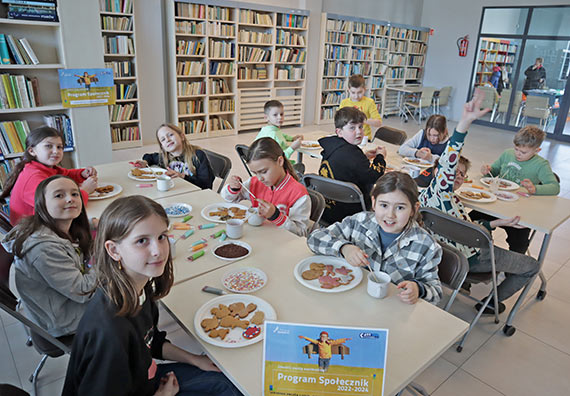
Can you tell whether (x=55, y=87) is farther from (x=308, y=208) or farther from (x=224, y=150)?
(x=308, y=208)

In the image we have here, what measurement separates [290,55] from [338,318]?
7319mm

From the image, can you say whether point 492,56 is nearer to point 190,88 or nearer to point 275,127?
point 190,88

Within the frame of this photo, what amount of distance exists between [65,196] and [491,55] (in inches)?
421

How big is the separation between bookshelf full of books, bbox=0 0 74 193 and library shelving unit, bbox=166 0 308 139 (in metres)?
2.56

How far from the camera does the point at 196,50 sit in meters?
6.61

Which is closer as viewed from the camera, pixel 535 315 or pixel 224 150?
pixel 535 315

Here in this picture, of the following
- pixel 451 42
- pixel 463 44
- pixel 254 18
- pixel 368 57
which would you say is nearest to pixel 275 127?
pixel 254 18

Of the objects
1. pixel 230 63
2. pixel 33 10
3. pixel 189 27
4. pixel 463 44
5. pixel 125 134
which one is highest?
pixel 463 44

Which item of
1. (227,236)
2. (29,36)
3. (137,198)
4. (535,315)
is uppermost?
(29,36)

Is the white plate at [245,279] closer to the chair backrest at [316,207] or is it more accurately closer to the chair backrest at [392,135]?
the chair backrest at [316,207]

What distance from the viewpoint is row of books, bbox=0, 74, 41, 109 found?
3.66m

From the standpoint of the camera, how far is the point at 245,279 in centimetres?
155

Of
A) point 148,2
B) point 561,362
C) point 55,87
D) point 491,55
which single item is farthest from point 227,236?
point 491,55

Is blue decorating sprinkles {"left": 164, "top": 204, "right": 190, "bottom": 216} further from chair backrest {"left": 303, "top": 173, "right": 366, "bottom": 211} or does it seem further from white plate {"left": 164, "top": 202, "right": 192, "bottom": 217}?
chair backrest {"left": 303, "top": 173, "right": 366, "bottom": 211}
